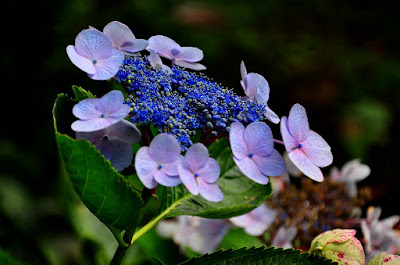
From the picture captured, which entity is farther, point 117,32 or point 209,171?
point 117,32

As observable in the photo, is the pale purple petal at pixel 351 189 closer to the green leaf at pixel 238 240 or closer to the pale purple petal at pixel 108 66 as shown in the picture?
the green leaf at pixel 238 240

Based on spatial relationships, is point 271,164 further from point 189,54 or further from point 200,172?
point 189,54

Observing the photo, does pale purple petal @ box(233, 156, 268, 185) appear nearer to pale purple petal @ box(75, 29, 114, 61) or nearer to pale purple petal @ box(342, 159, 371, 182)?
pale purple petal @ box(75, 29, 114, 61)

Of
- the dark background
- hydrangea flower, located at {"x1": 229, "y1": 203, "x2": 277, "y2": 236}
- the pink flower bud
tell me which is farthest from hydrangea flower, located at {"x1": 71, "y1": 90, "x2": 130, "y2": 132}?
the dark background

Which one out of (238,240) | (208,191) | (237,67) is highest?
(208,191)

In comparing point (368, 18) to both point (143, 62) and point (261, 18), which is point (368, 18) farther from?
point (143, 62)

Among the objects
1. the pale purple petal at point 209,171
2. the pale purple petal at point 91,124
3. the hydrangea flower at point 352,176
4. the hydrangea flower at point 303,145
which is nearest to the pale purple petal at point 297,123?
the hydrangea flower at point 303,145

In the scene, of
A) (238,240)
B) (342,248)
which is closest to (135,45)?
(342,248)
